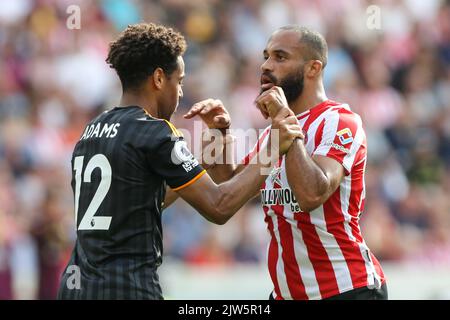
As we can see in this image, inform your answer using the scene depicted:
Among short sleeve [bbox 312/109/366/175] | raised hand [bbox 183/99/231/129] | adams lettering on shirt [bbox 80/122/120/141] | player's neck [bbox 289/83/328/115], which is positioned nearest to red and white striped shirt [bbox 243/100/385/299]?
short sleeve [bbox 312/109/366/175]

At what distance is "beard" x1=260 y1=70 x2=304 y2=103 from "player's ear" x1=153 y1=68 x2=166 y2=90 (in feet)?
2.90

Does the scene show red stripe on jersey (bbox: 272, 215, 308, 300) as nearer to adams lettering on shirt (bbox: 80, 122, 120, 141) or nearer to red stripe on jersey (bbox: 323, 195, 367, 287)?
red stripe on jersey (bbox: 323, 195, 367, 287)

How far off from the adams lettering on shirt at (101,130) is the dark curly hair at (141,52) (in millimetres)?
294

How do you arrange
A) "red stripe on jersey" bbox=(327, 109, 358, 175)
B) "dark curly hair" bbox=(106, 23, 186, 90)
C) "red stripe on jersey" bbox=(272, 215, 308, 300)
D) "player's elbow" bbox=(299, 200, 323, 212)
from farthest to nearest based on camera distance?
"red stripe on jersey" bbox=(272, 215, 308, 300) → "red stripe on jersey" bbox=(327, 109, 358, 175) → "player's elbow" bbox=(299, 200, 323, 212) → "dark curly hair" bbox=(106, 23, 186, 90)

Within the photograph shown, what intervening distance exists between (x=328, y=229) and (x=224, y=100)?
24.6 ft

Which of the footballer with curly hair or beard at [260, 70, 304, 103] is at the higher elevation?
beard at [260, 70, 304, 103]

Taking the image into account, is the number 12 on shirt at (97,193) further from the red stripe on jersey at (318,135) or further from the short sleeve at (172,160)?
the red stripe on jersey at (318,135)

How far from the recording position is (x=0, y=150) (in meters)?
11.8

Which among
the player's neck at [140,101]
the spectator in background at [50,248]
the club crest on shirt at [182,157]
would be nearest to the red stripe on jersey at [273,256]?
the club crest on shirt at [182,157]

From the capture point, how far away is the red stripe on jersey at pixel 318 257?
581 cm

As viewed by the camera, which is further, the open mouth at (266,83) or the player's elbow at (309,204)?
the open mouth at (266,83)

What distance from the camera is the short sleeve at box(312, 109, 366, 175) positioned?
5695 millimetres

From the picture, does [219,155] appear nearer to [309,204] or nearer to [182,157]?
[309,204]

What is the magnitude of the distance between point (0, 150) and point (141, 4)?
330 centimetres
